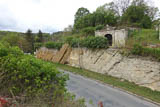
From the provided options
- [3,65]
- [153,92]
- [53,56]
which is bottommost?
[153,92]

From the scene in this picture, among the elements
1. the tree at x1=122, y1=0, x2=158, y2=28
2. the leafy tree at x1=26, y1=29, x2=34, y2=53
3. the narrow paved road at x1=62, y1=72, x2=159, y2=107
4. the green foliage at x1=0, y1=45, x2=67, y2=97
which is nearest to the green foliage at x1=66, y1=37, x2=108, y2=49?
the narrow paved road at x1=62, y1=72, x2=159, y2=107

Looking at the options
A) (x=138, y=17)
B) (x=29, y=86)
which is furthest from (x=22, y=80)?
(x=138, y=17)

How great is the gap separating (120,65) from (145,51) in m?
2.78

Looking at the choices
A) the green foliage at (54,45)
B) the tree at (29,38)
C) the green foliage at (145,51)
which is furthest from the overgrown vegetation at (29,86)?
the tree at (29,38)

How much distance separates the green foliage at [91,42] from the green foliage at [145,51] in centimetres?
331

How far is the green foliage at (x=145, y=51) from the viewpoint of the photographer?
767 cm

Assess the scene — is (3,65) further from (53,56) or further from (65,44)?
(53,56)

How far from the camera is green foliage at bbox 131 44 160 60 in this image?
7.67m

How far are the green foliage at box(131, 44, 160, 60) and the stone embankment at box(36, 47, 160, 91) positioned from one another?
1.63ft

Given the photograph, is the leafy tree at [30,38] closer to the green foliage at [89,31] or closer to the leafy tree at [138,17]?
the green foliage at [89,31]

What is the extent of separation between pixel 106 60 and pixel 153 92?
5.25 meters

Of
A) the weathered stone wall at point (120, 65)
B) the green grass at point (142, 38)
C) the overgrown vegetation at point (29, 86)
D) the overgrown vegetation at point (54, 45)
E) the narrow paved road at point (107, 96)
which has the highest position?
the green grass at point (142, 38)

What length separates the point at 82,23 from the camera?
21.8 metres

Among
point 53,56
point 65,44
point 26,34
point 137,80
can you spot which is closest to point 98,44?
point 137,80
